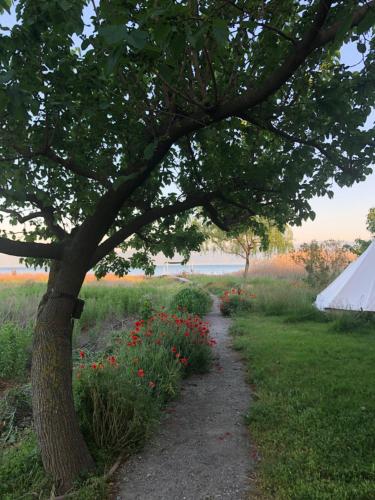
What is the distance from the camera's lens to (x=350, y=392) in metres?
4.87

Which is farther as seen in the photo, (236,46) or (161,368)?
(161,368)

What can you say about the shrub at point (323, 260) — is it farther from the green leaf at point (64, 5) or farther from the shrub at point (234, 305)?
the green leaf at point (64, 5)

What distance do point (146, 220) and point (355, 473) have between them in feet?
9.07

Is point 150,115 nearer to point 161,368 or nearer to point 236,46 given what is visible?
point 236,46

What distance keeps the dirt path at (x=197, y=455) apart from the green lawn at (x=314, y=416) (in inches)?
7.4

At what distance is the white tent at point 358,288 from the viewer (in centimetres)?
1016

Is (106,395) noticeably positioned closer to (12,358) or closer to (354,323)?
(12,358)

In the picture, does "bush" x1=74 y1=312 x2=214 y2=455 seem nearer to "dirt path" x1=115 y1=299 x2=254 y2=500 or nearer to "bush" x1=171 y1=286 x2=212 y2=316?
"dirt path" x1=115 y1=299 x2=254 y2=500

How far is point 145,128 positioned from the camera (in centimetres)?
344

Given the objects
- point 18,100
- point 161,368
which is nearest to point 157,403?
point 161,368

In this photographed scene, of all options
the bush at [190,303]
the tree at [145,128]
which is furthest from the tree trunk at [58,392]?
the bush at [190,303]

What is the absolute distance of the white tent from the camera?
1016cm

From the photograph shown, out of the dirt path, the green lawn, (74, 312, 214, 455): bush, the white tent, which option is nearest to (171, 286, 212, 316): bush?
the green lawn

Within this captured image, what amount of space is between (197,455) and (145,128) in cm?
304
